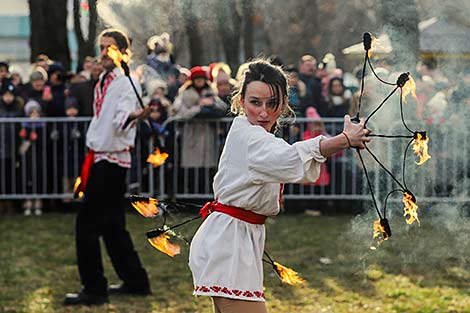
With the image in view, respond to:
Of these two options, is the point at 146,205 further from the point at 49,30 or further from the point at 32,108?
the point at 49,30

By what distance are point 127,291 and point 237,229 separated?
3.12 meters

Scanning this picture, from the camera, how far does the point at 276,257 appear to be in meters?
8.87

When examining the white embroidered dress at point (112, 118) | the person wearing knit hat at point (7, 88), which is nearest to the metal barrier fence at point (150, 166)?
the person wearing knit hat at point (7, 88)

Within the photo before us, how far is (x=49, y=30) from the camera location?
1495 cm

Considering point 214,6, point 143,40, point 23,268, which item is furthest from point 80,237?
point 143,40

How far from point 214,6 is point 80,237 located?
82.2 inches

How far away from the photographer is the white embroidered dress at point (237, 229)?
180 inches

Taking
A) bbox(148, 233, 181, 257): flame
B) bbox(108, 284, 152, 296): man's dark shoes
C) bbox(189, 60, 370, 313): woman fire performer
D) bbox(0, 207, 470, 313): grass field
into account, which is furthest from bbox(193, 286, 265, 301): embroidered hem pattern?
bbox(108, 284, 152, 296): man's dark shoes

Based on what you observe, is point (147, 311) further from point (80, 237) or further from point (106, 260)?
point (106, 260)

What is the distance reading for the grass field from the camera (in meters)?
7.07

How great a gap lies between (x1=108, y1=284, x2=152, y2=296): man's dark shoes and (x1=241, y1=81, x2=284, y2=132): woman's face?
10.5 ft

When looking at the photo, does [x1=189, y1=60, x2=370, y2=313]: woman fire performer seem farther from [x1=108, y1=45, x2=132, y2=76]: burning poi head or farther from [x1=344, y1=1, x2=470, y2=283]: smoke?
[x1=108, y1=45, x2=132, y2=76]: burning poi head

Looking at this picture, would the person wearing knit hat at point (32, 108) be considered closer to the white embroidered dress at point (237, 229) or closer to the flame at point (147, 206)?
the flame at point (147, 206)

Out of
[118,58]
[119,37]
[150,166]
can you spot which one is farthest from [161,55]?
[118,58]
